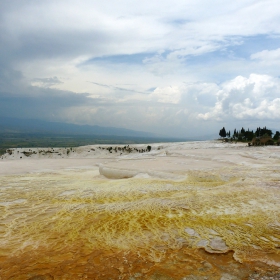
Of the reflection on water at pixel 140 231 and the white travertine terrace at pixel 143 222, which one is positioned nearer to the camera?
the reflection on water at pixel 140 231

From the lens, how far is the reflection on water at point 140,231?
17.8 feet

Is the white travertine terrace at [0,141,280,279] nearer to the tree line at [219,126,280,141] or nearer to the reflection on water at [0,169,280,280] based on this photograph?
the reflection on water at [0,169,280,280]

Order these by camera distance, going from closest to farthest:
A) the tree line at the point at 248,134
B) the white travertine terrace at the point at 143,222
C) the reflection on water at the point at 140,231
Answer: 1. the reflection on water at the point at 140,231
2. the white travertine terrace at the point at 143,222
3. the tree line at the point at 248,134

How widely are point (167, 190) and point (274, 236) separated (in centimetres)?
547

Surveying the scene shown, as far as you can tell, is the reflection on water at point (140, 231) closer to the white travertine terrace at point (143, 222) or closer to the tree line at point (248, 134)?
the white travertine terrace at point (143, 222)

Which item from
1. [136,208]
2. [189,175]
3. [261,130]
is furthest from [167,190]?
[261,130]

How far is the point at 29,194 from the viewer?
11.5m

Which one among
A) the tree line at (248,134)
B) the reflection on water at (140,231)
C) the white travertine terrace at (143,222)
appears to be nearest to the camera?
the reflection on water at (140,231)

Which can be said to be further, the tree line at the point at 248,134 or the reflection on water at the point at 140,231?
the tree line at the point at 248,134

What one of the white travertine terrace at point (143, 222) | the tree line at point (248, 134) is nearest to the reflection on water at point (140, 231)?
the white travertine terrace at point (143, 222)

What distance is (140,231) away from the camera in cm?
738

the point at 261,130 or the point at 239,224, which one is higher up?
the point at 261,130

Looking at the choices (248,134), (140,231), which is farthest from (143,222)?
(248,134)

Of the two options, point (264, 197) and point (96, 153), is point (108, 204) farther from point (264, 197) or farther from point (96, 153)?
point (96, 153)
